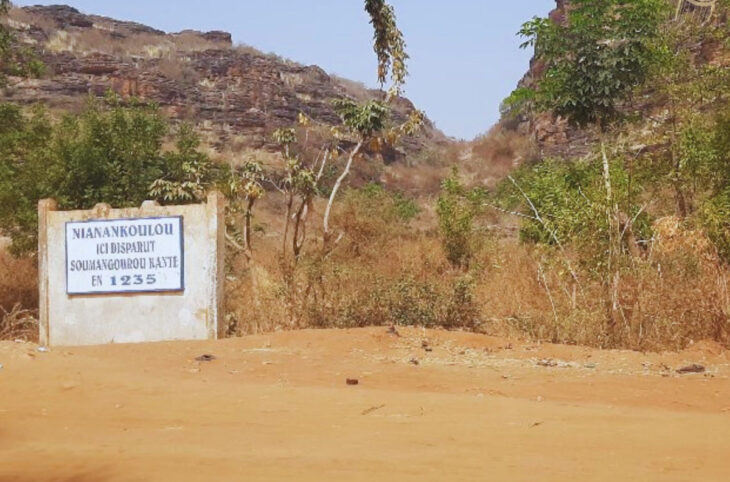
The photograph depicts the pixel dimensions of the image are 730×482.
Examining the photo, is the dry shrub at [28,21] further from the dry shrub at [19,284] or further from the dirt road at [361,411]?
the dirt road at [361,411]

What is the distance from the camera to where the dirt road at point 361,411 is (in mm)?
4676

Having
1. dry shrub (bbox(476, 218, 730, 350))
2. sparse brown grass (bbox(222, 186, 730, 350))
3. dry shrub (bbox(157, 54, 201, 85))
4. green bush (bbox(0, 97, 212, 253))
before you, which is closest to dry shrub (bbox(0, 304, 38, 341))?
sparse brown grass (bbox(222, 186, 730, 350))

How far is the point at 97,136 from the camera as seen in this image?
733 inches

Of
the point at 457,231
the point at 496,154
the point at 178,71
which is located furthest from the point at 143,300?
the point at 178,71

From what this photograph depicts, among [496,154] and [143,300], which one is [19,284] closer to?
[143,300]

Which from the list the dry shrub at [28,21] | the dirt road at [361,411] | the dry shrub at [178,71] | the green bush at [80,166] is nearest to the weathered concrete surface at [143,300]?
the dirt road at [361,411]

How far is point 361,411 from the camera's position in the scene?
660 cm

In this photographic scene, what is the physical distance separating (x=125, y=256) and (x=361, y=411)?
20.7ft

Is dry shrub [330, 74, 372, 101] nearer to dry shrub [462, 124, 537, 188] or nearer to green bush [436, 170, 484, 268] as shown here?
dry shrub [462, 124, 537, 188]

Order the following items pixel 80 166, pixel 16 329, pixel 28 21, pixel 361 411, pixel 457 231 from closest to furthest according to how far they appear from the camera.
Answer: pixel 361 411
pixel 16 329
pixel 80 166
pixel 457 231
pixel 28 21

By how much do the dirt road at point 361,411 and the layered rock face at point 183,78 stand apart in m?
42.7

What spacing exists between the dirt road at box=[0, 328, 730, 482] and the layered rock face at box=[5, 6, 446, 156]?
1679 inches

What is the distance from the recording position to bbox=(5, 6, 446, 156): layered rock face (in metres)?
53.9

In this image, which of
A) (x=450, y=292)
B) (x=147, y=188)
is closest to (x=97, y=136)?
(x=147, y=188)
